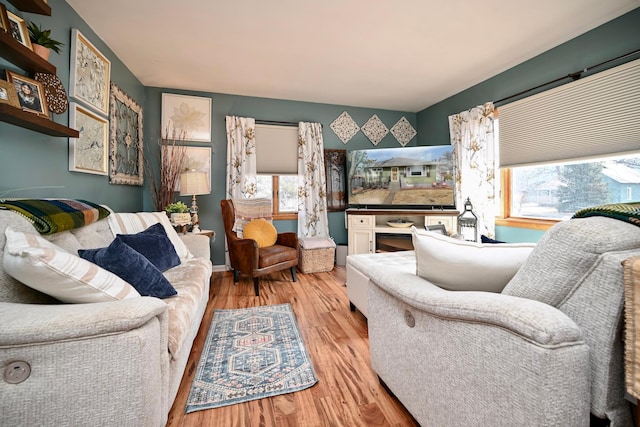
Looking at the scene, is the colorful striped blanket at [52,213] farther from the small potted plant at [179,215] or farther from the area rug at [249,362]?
the small potted plant at [179,215]

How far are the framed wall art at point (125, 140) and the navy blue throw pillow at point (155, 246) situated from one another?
3.88ft

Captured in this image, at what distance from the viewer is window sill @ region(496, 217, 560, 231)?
114 inches

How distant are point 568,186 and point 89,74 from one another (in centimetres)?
455

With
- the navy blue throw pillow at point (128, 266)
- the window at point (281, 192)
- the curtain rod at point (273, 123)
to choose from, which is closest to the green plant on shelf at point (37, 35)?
the navy blue throw pillow at point (128, 266)

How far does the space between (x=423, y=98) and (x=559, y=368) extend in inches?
171

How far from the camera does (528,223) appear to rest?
10.0ft

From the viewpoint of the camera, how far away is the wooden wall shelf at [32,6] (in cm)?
150

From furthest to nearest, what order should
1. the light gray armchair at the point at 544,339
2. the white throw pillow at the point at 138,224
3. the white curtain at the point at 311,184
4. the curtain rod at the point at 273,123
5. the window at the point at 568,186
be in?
the white curtain at the point at 311,184 < the curtain rod at the point at 273,123 < the window at the point at 568,186 < the white throw pillow at the point at 138,224 < the light gray armchair at the point at 544,339

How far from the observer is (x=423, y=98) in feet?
14.0

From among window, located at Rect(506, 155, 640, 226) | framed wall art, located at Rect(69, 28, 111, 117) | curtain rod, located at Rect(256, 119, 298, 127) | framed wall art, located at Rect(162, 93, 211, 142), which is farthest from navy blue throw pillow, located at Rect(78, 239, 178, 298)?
window, located at Rect(506, 155, 640, 226)

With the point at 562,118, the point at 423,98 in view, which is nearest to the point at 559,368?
the point at 562,118

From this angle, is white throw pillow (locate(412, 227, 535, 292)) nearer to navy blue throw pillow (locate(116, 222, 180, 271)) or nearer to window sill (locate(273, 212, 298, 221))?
navy blue throw pillow (locate(116, 222, 180, 271))

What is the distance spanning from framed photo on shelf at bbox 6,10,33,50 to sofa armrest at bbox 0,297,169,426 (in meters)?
1.50

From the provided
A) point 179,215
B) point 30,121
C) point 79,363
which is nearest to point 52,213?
point 30,121
